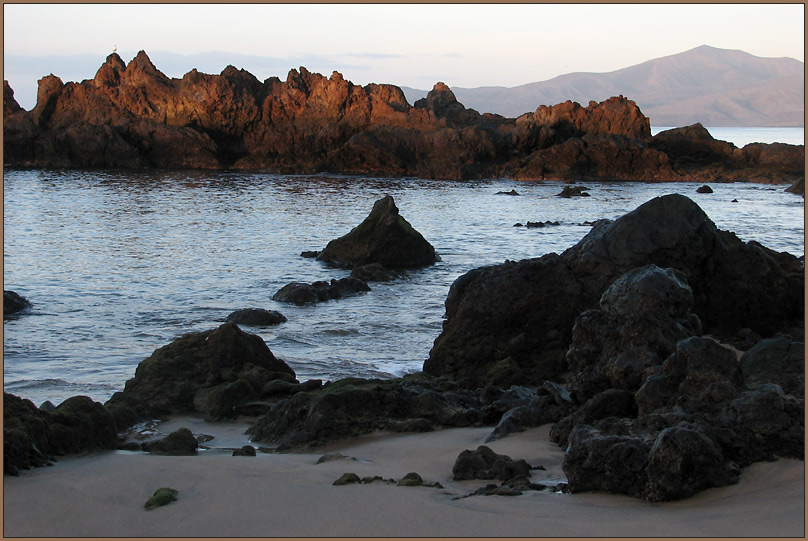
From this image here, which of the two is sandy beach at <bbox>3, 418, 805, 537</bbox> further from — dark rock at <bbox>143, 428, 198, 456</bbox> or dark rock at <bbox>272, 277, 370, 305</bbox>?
dark rock at <bbox>272, 277, 370, 305</bbox>

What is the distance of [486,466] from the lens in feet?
16.3

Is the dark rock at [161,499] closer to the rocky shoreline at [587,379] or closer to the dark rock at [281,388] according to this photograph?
the rocky shoreline at [587,379]

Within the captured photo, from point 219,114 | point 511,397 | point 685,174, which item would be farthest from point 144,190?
point 511,397

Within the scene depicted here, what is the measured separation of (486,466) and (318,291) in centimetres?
1088

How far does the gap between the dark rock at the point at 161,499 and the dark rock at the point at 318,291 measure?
1073 centimetres

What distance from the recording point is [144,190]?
4406 cm

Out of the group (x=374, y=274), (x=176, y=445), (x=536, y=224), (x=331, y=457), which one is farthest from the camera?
(x=536, y=224)

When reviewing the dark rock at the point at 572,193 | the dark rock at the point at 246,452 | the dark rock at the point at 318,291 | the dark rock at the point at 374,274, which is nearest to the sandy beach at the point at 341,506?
the dark rock at the point at 246,452

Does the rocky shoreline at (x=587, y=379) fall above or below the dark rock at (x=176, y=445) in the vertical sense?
above

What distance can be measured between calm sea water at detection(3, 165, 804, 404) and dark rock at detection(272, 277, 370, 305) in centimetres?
28

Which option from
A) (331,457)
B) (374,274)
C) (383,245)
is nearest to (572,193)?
(383,245)

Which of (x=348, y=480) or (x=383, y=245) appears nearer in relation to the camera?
(x=348, y=480)

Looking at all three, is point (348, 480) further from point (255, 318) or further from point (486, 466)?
point (255, 318)

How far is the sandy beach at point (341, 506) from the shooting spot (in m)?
3.65
